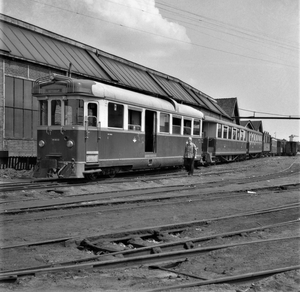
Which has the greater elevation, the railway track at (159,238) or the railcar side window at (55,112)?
the railcar side window at (55,112)

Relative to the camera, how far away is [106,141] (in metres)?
13.3

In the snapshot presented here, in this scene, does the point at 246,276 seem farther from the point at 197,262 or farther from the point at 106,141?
the point at 106,141

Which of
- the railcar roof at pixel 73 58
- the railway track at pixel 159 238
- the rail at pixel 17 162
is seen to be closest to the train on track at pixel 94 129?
the railway track at pixel 159 238

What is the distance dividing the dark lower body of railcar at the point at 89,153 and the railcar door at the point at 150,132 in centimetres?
96

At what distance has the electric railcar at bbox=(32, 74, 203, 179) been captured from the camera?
12422 millimetres

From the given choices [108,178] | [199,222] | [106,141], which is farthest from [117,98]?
[199,222]

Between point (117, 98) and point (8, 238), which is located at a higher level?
point (117, 98)

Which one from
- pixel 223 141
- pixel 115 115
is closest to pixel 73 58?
pixel 223 141

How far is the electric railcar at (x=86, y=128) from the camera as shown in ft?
40.8

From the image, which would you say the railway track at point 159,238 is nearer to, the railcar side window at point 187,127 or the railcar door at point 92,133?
the railcar door at point 92,133

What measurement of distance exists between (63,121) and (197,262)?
8.63 m

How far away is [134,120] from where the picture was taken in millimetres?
14789

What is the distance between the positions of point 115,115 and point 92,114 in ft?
3.63

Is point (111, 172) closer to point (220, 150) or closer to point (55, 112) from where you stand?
point (55, 112)
